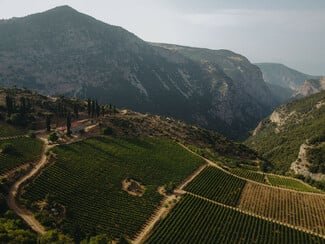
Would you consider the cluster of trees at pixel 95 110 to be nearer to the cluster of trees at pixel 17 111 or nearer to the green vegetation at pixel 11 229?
the cluster of trees at pixel 17 111

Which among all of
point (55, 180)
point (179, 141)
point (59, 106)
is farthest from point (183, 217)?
point (59, 106)

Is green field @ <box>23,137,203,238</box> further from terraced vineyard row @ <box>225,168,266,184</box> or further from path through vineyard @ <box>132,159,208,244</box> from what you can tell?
terraced vineyard row @ <box>225,168,266,184</box>

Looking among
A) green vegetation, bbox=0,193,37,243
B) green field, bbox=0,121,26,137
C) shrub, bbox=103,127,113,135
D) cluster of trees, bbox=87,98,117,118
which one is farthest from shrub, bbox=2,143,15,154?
cluster of trees, bbox=87,98,117,118

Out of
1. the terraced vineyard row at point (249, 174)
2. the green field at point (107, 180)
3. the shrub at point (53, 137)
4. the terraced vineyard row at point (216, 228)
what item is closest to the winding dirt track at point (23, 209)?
the green field at point (107, 180)

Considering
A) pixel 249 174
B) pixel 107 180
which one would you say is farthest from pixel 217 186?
pixel 107 180

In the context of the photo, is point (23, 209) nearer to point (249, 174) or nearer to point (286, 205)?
point (286, 205)

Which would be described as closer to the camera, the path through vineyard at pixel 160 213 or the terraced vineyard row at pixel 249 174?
the path through vineyard at pixel 160 213
